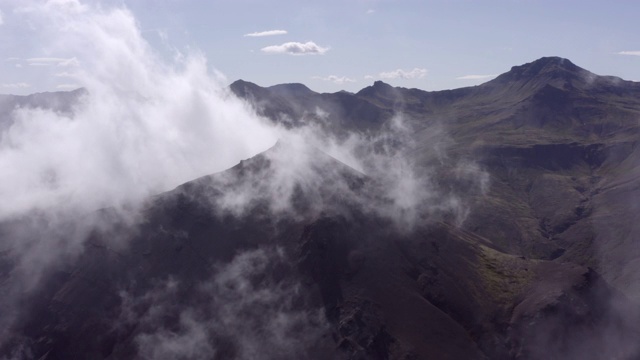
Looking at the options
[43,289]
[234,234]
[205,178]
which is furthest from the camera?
[205,178]

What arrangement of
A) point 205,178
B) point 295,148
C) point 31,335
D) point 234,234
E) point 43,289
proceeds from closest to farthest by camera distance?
point 31,335 < point 43,289 < point 234,234 < point 205,178 < point 295,148

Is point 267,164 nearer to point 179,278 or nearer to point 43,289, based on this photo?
point 179,278

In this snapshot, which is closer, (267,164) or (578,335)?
(578,335)

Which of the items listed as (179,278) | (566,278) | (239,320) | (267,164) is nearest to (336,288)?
(239,320)

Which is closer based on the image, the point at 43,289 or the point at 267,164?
the point at 43,289

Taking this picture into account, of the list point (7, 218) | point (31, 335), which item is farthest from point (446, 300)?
point (7, 218)

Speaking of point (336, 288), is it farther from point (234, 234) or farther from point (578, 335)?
point (578, 335)

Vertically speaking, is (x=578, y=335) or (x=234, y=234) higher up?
(x=234, y=234)

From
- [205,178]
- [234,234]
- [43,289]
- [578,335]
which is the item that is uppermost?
[205,178]

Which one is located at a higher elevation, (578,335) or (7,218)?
(7,218)
